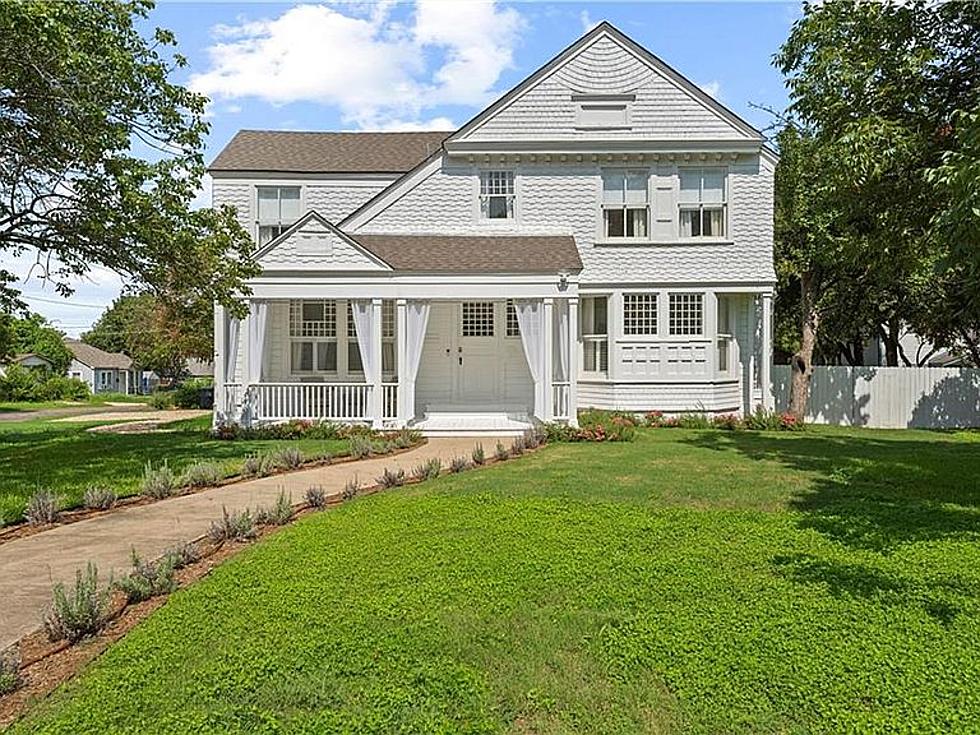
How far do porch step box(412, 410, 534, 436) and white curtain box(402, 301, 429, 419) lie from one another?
0.64m

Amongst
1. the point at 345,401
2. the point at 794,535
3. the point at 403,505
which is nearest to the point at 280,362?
the point at 345,401

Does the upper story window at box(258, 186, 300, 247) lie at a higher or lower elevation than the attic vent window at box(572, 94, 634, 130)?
lower

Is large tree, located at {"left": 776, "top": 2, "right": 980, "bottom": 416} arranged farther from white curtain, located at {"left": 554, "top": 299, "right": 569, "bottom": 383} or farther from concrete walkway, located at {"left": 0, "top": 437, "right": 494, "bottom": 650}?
concrete walkway, located at {"left": 0, "top": 437, "right": 494, "bottom": 650}

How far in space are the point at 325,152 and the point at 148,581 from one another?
18526mm

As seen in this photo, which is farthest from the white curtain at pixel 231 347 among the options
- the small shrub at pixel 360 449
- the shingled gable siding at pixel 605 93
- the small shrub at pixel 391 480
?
the small shrub at pixel 391 480

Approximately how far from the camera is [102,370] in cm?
7688

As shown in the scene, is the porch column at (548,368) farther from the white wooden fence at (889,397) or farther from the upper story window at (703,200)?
the white wooden fence at (889,397)

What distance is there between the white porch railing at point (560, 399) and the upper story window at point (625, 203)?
483cm

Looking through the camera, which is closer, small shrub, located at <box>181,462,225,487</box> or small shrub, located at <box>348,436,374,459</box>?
small shrub, located at <box>181,462,225,487</box>

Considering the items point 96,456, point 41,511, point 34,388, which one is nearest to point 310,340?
point 96,456

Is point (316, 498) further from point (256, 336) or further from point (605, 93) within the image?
point (605, 93)

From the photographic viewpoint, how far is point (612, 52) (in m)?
20.4

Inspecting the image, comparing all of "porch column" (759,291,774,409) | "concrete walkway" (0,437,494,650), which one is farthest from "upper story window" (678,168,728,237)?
"concrete walkway" (0,437,494,650)

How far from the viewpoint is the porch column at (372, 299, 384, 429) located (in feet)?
57.6
